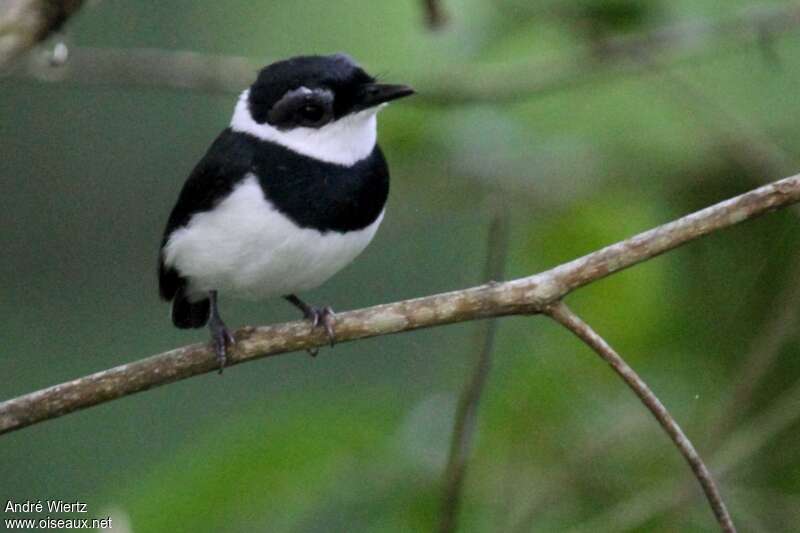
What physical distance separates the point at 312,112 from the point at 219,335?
625 mm

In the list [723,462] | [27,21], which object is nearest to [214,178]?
[27,21]

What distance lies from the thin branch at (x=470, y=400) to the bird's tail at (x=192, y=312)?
137 centimetres

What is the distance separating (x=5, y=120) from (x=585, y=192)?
4131 mm

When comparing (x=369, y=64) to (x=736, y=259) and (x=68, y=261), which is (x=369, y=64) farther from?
(x=68, y=261)

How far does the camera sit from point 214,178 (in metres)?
3.76

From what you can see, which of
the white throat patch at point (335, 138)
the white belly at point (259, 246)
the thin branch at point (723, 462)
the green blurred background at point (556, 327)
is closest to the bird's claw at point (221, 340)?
the white belly at point (259, 246)

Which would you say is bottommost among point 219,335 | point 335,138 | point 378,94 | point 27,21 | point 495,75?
point 219,335

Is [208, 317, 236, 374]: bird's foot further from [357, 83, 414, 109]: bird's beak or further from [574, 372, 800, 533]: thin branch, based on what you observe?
[574, 372, 800, 533]: thin branch

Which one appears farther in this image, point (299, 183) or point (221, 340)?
point (299, 183)

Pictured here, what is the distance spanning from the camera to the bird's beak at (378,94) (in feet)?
A: 11.7

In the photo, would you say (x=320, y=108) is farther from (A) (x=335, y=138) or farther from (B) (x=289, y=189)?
(B) (x=289, y=189)

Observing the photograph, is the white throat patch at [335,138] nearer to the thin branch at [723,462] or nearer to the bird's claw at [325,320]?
the bird's claw at [325,320]

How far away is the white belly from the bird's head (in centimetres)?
20

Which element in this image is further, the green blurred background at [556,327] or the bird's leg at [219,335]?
the green blurred background at [556,327]
